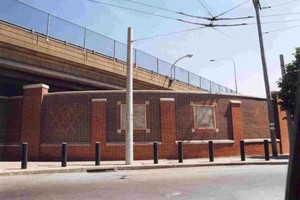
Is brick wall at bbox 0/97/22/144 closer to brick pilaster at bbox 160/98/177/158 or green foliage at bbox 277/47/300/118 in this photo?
brick pilaster at bbox 160/98/177/158

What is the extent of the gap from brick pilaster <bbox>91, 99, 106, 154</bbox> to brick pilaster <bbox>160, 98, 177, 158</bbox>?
3.55 metres

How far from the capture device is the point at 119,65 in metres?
27.3

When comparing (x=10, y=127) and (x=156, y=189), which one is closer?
(x=156, y=189)

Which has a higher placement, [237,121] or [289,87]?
[289,87]

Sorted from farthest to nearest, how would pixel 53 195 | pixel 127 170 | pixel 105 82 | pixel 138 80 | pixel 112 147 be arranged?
pixel 138 80, pixel 105 82, pixel 112 147, pixel 127 170, pixel 53 195

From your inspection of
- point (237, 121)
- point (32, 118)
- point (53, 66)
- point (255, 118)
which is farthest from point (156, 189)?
point (255, 118)

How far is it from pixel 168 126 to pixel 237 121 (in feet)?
17.0

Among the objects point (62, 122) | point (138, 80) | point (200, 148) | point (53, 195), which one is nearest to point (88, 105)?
point (62, 122)

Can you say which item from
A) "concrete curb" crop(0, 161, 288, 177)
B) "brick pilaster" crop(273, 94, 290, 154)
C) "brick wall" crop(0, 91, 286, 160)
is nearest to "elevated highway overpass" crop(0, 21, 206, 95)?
"brick wall" crop(0, 91, 286, 160)

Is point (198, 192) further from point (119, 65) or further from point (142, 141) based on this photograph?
point (119, 65)

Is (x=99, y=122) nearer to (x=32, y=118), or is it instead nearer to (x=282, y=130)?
(x=32, y=118)

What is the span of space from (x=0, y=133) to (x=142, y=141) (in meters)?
8.77

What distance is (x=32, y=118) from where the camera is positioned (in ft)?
66.1

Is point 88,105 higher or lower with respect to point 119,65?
lower
